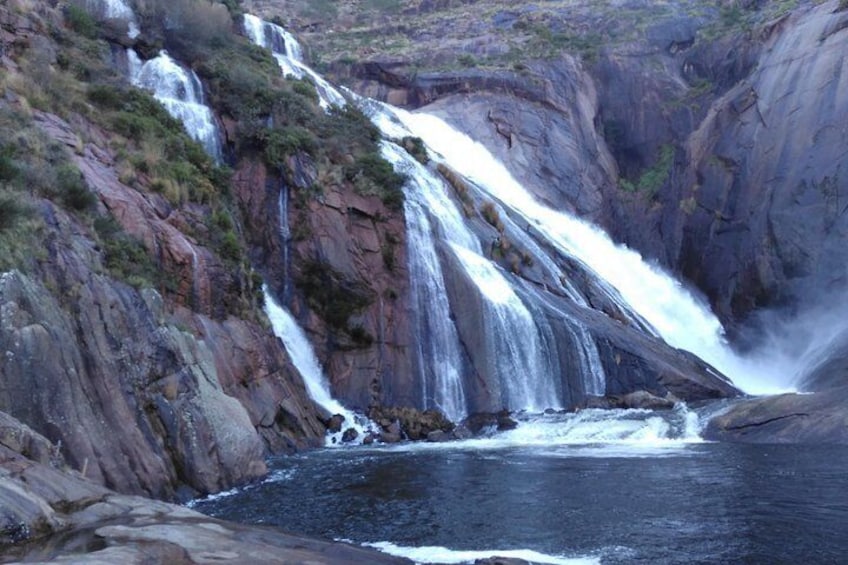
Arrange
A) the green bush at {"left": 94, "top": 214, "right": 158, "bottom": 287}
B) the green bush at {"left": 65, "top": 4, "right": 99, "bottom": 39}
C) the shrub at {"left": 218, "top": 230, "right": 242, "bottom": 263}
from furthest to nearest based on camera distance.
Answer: the green bush at {"left": 65, "top": 4, "right": 99, "bottom": 39} < the shrub at {"left": 218, "top": 230, "right": 242, "bottom": 263} < the green bush at {"left": 94, "top": 214, "right": 158, "bottom": 287}

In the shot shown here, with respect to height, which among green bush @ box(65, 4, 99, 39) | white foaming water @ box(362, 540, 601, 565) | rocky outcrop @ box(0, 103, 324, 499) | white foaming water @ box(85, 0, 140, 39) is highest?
white foaming water @ box(85, 0, 140, 39)

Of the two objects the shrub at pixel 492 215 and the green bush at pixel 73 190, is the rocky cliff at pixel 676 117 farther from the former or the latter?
the green bush at pixel 73 190

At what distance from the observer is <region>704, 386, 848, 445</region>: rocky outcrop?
25.1m

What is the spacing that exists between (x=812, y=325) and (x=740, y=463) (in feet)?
68.8

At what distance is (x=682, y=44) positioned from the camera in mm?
63312

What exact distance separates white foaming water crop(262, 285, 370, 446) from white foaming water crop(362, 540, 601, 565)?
51.7 ft

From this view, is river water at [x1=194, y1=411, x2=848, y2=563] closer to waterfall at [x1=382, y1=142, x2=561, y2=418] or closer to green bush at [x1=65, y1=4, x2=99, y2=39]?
waterfall at [x1=382, y1=142, x2=561, y2=418]

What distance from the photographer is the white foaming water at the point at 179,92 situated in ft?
113

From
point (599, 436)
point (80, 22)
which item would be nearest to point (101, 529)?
point (599, 436)

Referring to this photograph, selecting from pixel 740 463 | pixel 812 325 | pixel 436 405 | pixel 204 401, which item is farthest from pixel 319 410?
pixel 812 325

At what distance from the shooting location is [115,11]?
3906cm

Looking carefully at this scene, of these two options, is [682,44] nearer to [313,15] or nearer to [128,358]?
[313,15]

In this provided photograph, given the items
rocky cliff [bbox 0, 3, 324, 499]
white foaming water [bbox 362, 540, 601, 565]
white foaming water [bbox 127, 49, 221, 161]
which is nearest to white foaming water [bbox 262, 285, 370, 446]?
rocky cliff [bbox 0, 3, 324, 499]

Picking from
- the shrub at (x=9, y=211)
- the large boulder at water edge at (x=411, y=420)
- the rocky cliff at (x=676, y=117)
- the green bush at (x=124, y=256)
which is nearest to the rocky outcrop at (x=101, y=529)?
the shrub at (x=9, y=211)
